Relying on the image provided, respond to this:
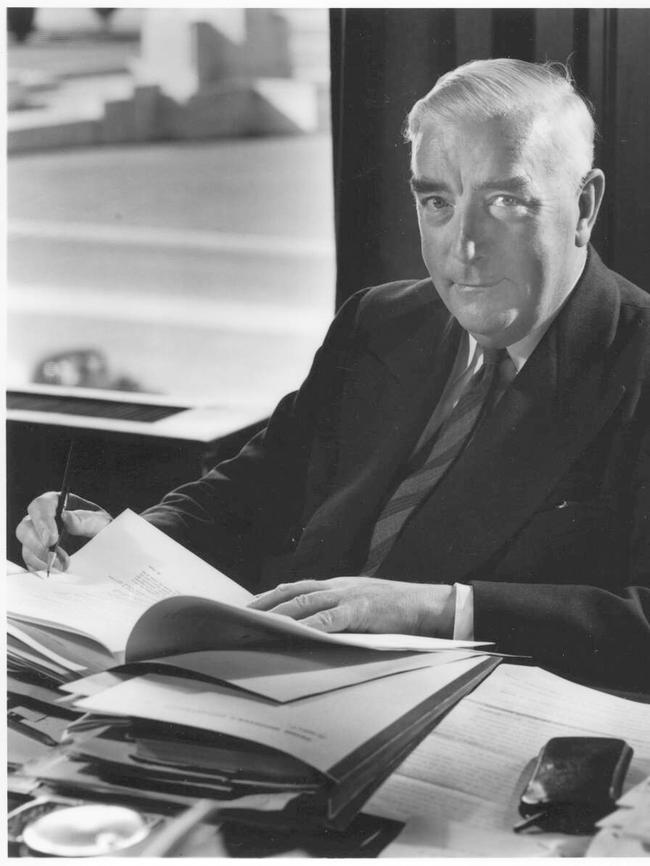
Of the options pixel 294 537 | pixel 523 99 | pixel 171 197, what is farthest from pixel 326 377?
pixel 523 99

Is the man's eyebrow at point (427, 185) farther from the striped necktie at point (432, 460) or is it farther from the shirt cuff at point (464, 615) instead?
the shirt cuff at point (464, 615)

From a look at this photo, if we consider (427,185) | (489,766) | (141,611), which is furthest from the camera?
(427,185)

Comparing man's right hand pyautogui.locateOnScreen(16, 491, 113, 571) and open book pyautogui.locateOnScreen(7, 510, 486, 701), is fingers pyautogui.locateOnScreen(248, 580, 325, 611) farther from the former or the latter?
man's right hand pyautogui.locateOnScreen(16, 491, 113, 571)

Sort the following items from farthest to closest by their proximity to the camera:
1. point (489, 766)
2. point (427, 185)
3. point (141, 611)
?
point (427, 185), point (141, 611), point (489, 766)

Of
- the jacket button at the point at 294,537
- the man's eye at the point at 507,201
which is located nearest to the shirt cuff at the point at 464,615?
the jacket button at the point at 294,537

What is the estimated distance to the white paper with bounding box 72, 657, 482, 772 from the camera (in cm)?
91

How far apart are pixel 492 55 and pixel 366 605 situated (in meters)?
0.69

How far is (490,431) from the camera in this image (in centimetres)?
126

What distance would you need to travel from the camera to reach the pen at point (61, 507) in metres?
1.30

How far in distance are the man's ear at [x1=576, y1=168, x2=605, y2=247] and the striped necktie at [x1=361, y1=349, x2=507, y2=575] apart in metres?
0.18

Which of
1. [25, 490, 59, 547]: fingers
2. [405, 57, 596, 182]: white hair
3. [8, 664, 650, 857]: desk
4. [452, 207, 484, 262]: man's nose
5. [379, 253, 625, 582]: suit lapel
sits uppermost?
[405, 57, 596, 182]: white hair

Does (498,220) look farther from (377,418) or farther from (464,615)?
(464,615)

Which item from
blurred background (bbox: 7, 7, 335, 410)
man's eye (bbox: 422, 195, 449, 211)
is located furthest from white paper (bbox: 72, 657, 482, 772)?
man's eye (bbox: 422, 195, 449, 211)

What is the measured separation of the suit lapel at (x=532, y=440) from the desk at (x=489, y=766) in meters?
0.21
